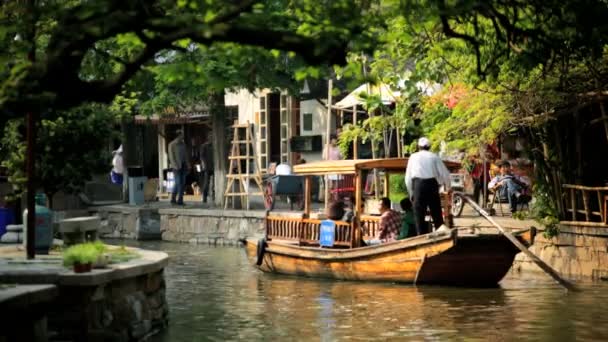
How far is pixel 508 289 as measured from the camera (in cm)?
2197

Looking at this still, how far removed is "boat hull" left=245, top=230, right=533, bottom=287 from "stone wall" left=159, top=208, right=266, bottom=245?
865 cm

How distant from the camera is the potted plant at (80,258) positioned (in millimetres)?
14484

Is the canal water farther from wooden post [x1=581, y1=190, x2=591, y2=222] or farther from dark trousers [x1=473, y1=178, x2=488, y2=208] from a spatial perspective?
dark trousers [x1=473, y1=178, x2=488, y2=208]

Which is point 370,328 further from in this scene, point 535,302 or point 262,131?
point 262,131

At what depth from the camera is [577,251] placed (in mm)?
23000

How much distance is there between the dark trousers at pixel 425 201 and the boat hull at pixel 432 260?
40cm

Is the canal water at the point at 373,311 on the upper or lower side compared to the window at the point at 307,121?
lower

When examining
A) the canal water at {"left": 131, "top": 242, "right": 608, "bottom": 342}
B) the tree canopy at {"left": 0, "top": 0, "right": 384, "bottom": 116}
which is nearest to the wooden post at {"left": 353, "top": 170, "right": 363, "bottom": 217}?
the canal water at {"left": 131, "top": 242, "right": 608, "bottom": 342}

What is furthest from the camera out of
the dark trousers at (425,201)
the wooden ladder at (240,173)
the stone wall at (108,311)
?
the wooden ladder at (240,173)

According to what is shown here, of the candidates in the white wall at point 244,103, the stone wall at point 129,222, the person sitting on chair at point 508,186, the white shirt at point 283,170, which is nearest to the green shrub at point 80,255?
the person sitting on chair at point 508,186

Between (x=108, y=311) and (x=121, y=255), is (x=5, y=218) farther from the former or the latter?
(x=108, y=311)

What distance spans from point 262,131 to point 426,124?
15.7 meters

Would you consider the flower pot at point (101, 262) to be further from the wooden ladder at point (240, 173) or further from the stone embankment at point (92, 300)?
the wooden ladder at point (240, 173)

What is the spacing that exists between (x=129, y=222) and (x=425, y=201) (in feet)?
53.8
